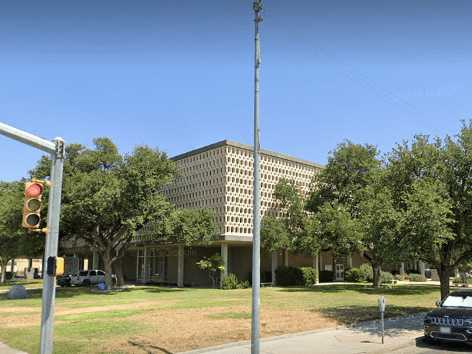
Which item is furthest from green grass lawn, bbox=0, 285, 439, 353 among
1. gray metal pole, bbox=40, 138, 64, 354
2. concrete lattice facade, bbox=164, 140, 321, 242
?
concrete lattice facade, bbox=164, 140, 321, 242

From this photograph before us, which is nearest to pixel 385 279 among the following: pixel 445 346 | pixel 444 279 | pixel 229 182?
pixel 229 182

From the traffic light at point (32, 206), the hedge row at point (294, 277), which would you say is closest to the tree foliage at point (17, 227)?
the hedge row at point (294, 277)

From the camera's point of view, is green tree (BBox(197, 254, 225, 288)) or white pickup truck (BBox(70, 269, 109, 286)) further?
white pickup truck (BBox(70, 269, 109, 286))

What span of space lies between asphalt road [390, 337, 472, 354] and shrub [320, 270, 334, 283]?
3608 centimetres

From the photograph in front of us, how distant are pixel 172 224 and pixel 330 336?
2309 centimetres

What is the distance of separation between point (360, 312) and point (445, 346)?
22.5ft

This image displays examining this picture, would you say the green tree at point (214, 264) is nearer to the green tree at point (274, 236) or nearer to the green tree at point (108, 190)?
the green tree at point (274, 236)

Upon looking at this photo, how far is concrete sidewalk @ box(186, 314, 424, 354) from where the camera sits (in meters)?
11.8

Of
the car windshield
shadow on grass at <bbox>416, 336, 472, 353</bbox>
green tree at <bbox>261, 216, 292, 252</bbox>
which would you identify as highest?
green tree at <bbox>261, 216, 292, 252</bbox>

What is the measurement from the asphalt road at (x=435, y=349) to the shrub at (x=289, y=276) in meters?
29.0

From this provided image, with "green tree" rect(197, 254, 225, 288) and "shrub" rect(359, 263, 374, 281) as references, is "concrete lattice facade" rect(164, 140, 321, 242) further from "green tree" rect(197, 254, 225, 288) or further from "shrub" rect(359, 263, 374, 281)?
"shrub" rect(359, 263, 374, 281)

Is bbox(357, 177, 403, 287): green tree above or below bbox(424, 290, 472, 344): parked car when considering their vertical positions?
above

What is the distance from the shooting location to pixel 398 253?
17.5 metres

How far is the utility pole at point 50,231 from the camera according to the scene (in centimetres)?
991
